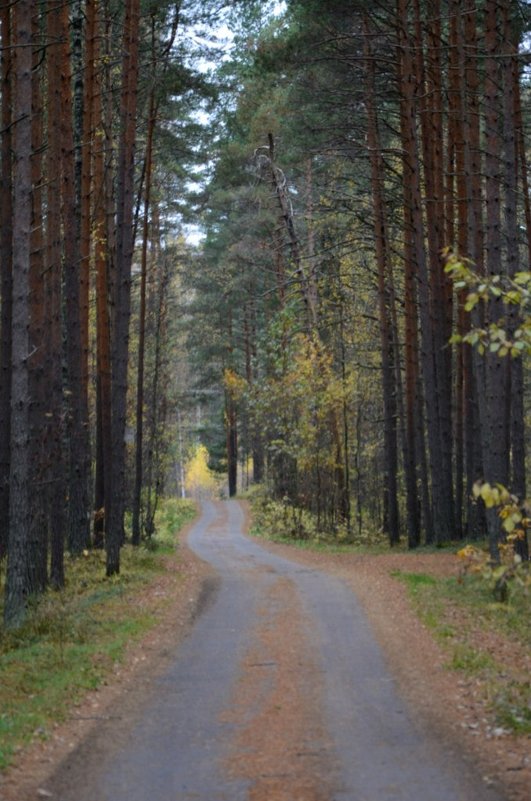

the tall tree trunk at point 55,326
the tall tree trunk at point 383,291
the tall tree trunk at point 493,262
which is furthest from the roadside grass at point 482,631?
the tall tree trunk at point 383,291

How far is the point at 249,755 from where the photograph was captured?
667 centimetres

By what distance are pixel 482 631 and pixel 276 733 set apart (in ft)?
16.1

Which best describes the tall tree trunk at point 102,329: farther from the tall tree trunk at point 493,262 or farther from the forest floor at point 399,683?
the tall tree trunk at point 493,262

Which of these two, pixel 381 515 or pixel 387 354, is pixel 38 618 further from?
pixel 381 515

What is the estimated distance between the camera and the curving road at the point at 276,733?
5965 mm

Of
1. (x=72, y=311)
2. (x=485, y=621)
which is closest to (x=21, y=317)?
(x=72, y=311)

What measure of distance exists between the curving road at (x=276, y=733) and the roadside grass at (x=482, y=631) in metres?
0.83

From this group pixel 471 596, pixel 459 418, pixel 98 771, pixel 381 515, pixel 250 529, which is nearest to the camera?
pixel 98 771

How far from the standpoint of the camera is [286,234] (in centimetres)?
3462

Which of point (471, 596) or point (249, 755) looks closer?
point (249, 755)

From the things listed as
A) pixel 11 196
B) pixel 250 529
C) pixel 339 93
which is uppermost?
pixel 339 93

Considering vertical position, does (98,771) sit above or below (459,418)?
below

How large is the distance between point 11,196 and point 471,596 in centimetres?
1076

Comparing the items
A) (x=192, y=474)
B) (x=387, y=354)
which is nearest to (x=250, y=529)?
(x=387, y=354)
